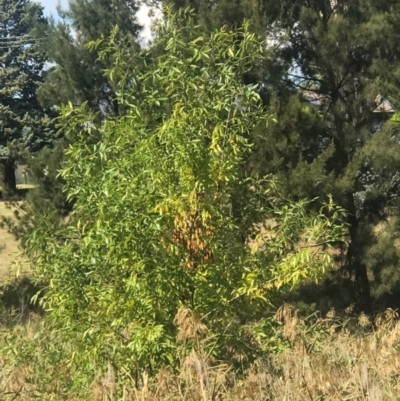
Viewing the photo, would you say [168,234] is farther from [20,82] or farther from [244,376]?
[20,82]

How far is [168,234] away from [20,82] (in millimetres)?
28512

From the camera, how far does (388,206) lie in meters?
10.0

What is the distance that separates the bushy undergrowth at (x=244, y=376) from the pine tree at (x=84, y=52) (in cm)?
665

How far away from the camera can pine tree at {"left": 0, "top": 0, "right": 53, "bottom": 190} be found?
28.1 m

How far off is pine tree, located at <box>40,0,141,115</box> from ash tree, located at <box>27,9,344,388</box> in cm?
613

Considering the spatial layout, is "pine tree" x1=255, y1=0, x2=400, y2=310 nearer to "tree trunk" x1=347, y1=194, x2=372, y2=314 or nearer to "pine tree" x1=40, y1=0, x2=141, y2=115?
"tree trunk" x1=347, y1=194, x2=372, y2=314

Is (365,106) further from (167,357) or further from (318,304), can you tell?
(167,357)

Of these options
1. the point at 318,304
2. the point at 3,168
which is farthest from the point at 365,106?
the point at 3,168

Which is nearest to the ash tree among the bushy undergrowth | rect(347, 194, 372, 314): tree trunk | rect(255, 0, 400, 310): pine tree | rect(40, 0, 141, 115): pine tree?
the bushy undergrowth

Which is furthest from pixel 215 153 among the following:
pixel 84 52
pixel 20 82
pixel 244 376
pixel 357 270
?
pixel 20 82

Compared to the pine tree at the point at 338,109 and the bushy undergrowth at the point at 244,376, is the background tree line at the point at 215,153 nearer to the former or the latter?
the pine tree at the point at 338,109

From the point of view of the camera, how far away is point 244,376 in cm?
434

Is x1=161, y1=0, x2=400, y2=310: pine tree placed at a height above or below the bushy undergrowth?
above

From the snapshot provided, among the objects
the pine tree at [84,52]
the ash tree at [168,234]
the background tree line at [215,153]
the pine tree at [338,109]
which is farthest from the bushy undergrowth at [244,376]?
the pine tree at [84,52]
